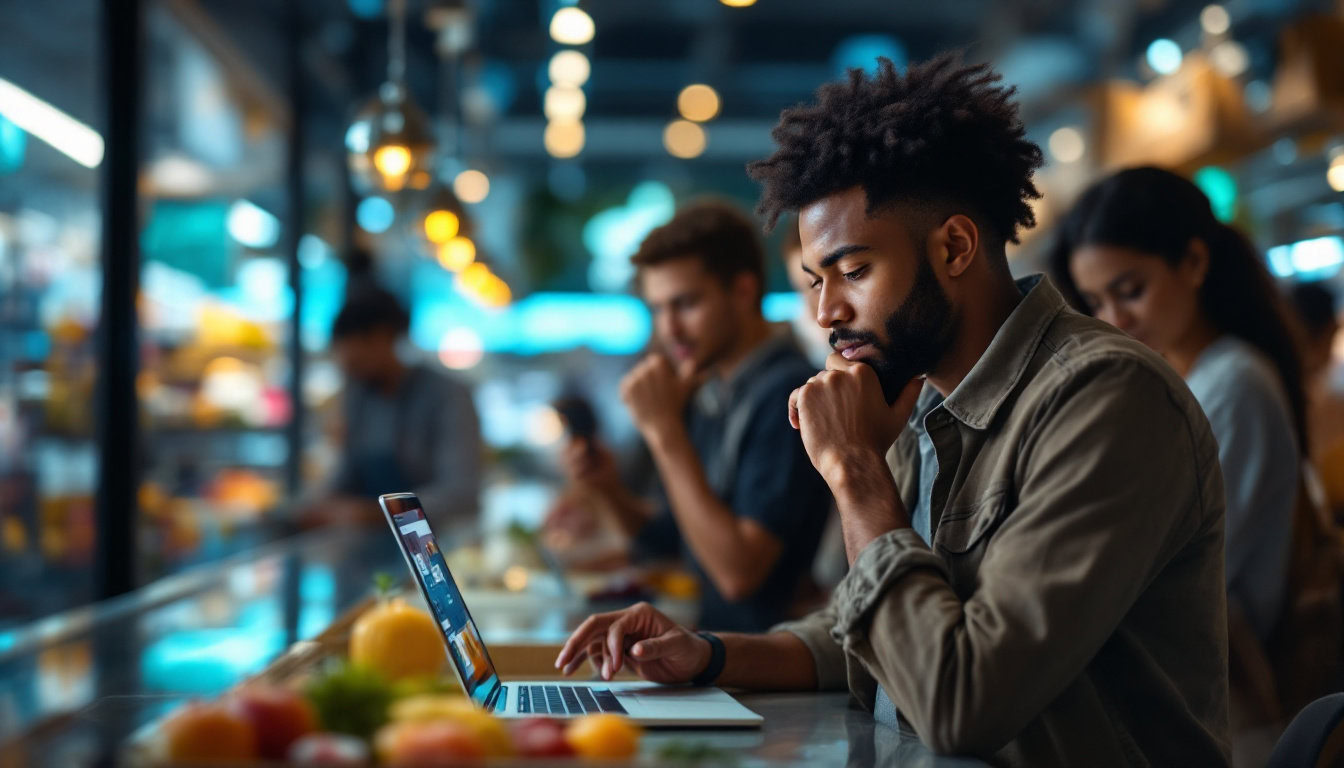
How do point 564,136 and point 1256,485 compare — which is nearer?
point 1256,485

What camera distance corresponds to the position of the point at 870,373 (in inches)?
64.0


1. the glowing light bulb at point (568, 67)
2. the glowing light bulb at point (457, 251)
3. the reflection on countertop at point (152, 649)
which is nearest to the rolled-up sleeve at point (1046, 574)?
the reflection on countertop at point (152, 649)

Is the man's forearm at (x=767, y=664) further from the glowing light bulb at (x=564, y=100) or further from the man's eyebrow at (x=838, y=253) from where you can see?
the glowing light bulb at (x=564, y=100)

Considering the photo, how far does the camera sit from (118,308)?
3.90m

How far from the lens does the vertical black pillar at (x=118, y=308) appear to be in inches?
154

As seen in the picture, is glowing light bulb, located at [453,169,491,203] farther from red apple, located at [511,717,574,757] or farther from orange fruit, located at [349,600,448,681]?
red apple, located at [511,717,574,757]

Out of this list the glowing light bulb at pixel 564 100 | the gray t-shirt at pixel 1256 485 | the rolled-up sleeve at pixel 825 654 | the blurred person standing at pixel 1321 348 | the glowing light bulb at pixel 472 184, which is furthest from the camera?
the glowing light bulb at pixel 564 100

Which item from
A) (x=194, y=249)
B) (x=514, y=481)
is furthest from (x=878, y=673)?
Result: (x=514, y=481)

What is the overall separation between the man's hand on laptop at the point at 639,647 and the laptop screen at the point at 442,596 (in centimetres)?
13

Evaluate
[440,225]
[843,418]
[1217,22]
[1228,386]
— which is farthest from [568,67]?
[843,418]

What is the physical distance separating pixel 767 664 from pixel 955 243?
0.67m

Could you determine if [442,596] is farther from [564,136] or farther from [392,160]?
[564,136]

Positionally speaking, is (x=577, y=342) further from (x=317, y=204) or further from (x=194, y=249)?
(x=194, y=249)

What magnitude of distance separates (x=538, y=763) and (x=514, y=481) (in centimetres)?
1048
